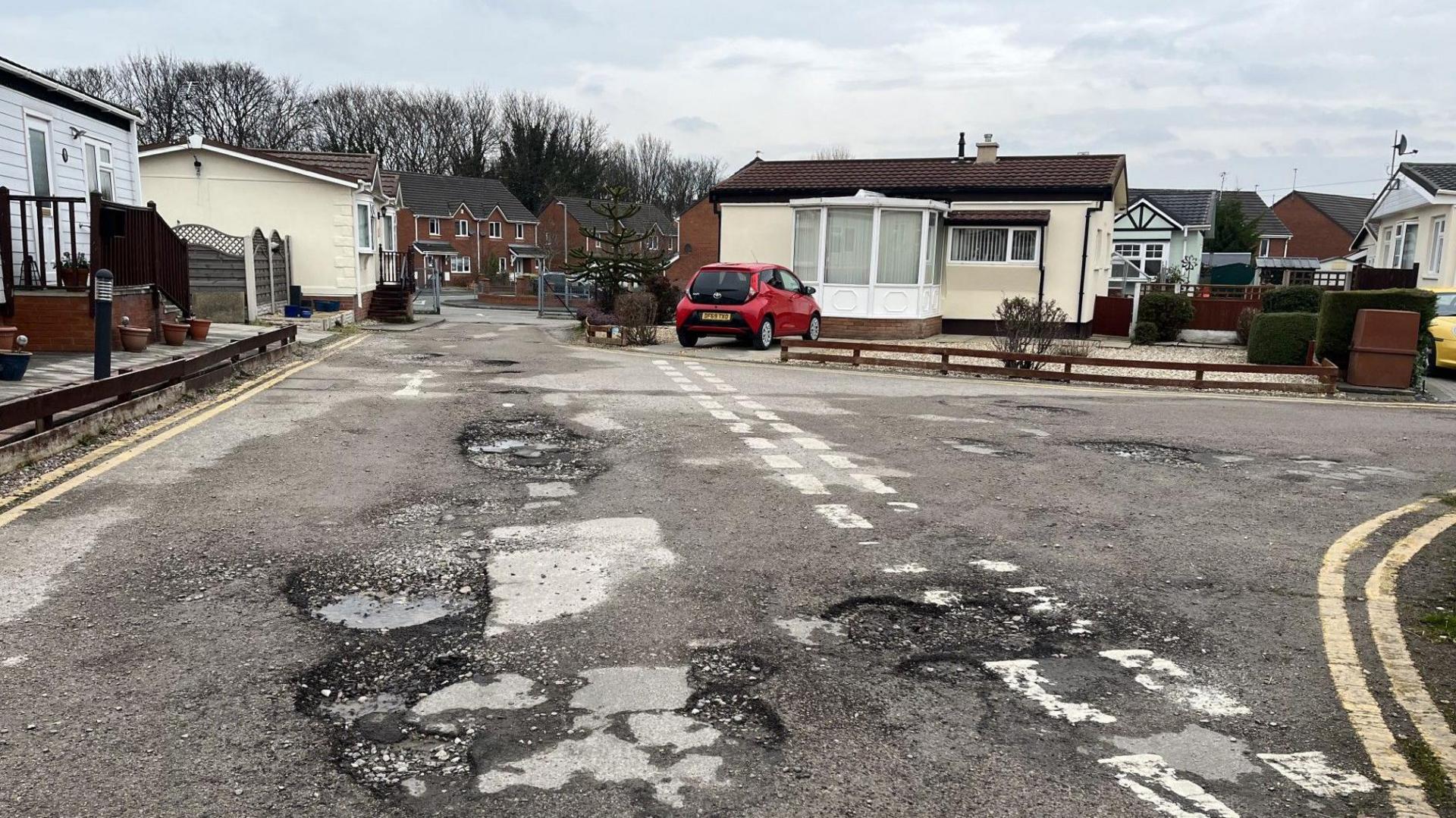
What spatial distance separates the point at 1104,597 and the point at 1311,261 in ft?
236

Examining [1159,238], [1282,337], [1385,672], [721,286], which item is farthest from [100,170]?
[1159,238]

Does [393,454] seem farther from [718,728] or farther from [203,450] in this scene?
[718,728]

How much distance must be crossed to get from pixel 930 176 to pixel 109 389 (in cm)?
2149

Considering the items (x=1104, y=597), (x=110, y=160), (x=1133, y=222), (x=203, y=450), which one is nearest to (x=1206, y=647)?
(x=1104, y=597)

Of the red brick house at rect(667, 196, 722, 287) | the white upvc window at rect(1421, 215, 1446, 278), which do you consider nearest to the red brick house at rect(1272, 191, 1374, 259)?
the red brick house at rect(667, 196, 722, 287)

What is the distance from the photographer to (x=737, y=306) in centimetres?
1989

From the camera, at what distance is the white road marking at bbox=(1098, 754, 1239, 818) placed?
3.19m

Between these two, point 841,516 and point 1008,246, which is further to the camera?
point 1008,246

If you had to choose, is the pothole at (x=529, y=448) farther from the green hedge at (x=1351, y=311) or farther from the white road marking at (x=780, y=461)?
the green hedge at (x=1351, y=311)

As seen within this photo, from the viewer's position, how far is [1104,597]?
522 centimetres

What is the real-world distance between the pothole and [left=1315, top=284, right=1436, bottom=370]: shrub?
1279cm

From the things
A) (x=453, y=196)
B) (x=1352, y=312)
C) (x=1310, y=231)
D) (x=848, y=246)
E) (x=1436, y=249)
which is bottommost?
(x=1352, y=312)

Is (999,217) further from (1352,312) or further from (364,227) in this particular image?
(364,227)

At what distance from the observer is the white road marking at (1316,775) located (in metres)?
3.34
